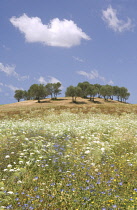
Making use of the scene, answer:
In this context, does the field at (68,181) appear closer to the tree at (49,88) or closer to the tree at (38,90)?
the tree at (38,90)

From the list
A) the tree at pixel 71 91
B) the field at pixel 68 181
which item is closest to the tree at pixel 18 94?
the tree at pixel 71 91

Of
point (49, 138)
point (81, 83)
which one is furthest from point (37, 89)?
point (49, 138)

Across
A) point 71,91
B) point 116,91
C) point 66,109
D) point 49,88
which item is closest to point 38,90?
point 49,88

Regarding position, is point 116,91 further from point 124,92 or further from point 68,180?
point 68,180

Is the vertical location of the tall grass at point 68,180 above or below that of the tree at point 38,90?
below

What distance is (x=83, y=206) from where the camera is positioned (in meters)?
5.61

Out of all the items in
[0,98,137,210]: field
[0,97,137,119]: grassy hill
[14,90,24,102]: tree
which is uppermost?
[14,90,24,102]: tree

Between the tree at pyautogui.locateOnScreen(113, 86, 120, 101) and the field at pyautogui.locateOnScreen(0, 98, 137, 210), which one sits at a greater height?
the tree at pyautogui.locateOnScreen(113, 86, 120, 101)

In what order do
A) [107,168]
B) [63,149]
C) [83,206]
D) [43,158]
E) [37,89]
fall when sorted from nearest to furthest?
1. [83,206]
2. [107,168]
3. [43,158]
4. [63,149]
5. [37,89]

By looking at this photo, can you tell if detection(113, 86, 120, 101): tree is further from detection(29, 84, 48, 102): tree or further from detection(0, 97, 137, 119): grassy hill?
detection(0, 97, 137, 119): grassy hill

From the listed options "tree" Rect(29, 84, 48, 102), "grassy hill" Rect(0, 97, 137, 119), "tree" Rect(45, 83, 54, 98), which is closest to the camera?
"grassy hill" Rect(0, 97, 137, 119)

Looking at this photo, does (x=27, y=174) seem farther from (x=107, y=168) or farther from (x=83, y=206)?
(x=107, y=168)

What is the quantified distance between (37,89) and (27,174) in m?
103

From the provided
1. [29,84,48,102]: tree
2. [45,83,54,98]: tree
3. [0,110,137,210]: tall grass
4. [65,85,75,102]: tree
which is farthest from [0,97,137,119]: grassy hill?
[45,83,54,98]: tree
